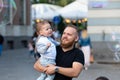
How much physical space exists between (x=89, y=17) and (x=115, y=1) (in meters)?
1.68

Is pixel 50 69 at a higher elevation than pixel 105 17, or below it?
higher

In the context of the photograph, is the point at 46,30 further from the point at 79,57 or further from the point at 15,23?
the point at 15,23

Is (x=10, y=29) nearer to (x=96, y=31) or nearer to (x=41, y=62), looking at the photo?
(x=96, y=31)

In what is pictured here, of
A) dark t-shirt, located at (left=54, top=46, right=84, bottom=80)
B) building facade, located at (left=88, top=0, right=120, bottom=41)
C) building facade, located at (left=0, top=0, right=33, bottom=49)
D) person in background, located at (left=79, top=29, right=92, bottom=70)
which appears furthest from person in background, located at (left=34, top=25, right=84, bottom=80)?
building facade, located at (left=0, top=0, right=33, bottom=49)

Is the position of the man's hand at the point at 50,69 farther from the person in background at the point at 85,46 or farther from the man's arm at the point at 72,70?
the person in background at the point at 85,46

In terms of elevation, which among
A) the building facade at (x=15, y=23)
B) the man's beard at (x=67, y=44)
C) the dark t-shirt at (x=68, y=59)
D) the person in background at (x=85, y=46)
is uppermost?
the man's beard at (x=67, y=44)

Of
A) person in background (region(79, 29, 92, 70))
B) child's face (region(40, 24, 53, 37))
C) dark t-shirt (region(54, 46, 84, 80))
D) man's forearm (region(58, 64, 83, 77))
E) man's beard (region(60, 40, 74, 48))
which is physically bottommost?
person in background (region(79, 29, 92, 70))

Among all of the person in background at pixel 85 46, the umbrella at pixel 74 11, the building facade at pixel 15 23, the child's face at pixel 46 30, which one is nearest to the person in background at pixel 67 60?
the child's face at pixel 46 30

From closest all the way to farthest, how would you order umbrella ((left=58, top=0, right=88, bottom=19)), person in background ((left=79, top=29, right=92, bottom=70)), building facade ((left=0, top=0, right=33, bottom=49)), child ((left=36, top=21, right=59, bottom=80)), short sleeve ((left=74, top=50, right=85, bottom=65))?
1. short sleeve ((left=74, top=50, right=85, bottom=65))
2. child ((left=36, top=21, right=59, bottom=80))
3. person in background ((left=79, top=29, right=92, bottom=70))
4. building facade ((left=0, top=0, right=33, bottom=49))
5. umbrella ((left=58, top=0, right=88, bottom=19))

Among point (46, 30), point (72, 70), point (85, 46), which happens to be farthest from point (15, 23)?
point (72, 70)

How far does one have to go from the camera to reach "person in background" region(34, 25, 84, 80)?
209 inches

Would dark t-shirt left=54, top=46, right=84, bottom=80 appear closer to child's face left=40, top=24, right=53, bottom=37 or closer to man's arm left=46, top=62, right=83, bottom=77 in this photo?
man's arm left=46, top=62, right=83, bottom=77

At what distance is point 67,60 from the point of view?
17.9 feet

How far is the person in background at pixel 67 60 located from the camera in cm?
531
